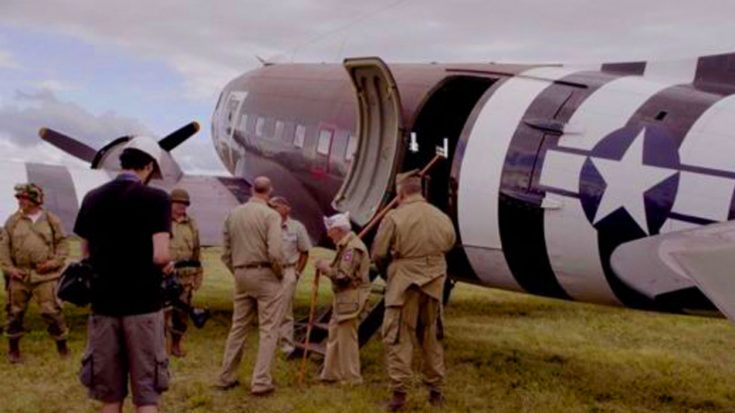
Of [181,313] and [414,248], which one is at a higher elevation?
[414,248]

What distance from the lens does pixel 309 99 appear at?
38.8 feet

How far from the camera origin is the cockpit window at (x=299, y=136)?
1146cm

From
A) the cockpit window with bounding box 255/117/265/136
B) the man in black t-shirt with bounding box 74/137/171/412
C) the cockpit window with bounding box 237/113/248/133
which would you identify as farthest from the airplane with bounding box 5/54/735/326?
the cockpit window with bounding box 237/113/248/133

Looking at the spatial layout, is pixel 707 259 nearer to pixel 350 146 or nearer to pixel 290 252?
pixel 290 252

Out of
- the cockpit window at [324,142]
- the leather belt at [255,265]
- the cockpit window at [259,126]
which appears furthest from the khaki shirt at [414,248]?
the cockpit window at [259,126]

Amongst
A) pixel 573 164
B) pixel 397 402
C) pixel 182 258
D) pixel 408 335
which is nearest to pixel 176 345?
pixel 182 258

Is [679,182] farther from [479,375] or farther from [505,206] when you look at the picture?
[479,375]

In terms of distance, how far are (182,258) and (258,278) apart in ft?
6.01

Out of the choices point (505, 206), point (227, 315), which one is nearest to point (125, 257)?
point (505, 206)

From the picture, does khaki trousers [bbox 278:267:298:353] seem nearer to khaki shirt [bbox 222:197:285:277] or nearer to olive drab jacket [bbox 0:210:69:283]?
khaki shirt [bbox 222:197:285:277]

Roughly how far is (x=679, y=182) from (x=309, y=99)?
255 inches

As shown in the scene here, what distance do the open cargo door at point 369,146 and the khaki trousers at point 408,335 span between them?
7.26ft

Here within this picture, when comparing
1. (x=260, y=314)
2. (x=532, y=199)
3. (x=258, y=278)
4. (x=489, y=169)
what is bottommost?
(x=260, y=314)

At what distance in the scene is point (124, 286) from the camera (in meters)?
4.69
